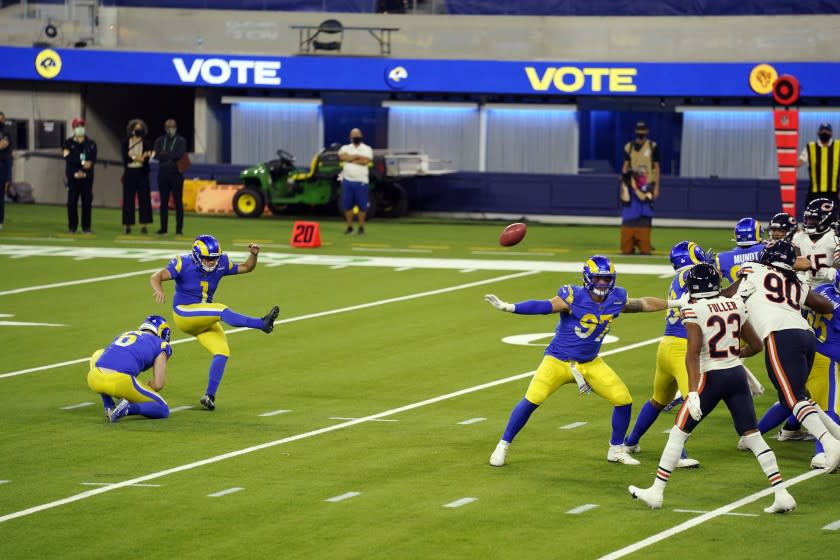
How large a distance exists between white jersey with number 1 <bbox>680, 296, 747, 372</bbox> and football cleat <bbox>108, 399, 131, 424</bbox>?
577 centimetres

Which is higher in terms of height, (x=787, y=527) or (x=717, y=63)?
(x=717, y=63)

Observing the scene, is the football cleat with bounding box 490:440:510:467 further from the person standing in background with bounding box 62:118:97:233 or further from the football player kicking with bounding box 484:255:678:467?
the person standing in background with bounding box 62:118:97:233

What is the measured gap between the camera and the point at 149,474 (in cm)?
1290

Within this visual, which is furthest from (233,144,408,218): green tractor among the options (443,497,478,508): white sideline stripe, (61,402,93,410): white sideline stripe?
(443,497,478,508): white sideline stripe

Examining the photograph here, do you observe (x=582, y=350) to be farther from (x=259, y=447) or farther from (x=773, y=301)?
(x=259, y=447)

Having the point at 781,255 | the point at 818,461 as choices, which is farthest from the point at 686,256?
the point at 818,461

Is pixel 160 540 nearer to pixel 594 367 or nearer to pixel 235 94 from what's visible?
pixel 594 367

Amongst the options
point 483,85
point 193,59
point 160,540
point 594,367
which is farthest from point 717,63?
point 160,540

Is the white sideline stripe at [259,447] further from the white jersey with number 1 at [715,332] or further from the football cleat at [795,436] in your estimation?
the white jersey with number 1 at [715,332]

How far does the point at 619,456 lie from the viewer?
13.3m

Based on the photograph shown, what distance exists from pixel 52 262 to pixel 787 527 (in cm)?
1863

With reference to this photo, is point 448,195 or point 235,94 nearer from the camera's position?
point 448,195

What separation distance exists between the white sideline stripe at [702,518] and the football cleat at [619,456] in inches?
50.6

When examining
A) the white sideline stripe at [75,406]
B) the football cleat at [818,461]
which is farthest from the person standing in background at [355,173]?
the football cleat at [818,461]
